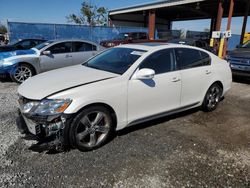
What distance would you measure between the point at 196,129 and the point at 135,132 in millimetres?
1186

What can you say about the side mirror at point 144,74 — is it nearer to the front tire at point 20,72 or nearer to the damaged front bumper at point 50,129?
the damaged front bumper at point 50,129

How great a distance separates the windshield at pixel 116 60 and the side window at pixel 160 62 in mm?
189

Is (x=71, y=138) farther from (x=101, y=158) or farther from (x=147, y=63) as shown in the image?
(x=147, y=63)

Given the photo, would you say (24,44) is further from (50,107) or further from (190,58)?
(50,107)

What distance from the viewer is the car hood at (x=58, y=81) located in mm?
2919

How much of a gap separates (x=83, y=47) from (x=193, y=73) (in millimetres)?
4923

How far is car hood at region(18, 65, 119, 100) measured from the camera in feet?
9.58

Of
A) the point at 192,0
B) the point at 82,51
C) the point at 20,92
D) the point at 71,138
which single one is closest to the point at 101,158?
the point at 71,138

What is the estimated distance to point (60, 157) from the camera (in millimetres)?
3002

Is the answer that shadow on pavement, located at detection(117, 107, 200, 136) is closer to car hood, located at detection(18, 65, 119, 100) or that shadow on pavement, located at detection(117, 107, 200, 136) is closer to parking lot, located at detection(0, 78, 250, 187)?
parking lot, located at detection(0, 78, 250, 187)

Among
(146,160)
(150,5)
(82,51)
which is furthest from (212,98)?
(150,5)

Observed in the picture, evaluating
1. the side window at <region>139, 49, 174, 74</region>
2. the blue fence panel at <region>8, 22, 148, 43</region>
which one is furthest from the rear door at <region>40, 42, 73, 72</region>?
the blue fence panel at <region>8, 22, 148, 43</region>

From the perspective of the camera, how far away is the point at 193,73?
13.8 feet

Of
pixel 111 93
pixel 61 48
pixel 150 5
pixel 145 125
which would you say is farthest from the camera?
pixel 150 5
